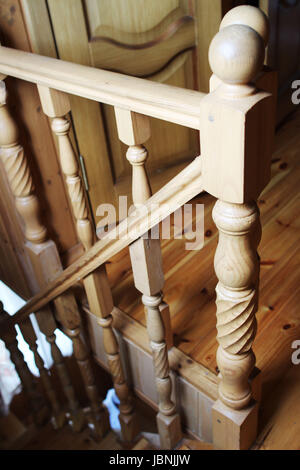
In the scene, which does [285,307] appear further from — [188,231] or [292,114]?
[292,114]

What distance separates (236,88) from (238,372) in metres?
0.67

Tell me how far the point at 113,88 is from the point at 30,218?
76cm

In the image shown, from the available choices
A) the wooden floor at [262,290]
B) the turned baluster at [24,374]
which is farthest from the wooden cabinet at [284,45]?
the turned baluster at [24,374]

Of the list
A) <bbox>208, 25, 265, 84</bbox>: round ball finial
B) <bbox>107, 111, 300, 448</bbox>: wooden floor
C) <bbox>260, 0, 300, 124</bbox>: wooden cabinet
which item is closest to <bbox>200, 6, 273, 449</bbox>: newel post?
<bbox>208, 25, 265, 84</bbox>: round ball finial

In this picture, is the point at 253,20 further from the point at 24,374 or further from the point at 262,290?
the point at 24,374

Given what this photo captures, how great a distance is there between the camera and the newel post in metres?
0.68

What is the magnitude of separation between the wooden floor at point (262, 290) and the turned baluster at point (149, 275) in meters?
0.16

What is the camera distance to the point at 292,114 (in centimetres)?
266

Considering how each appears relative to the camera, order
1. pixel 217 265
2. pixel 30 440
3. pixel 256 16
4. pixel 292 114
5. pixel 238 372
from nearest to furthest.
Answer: pixel 256 16 → pixel 217 265 → pixel 238 372 → pixel 30 440 → pixel 292 114

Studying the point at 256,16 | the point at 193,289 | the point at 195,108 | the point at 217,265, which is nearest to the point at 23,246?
the point at 193,289

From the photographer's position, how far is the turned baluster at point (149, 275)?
97cm

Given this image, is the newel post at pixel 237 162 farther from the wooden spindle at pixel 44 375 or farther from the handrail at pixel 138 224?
the wooden spindle at pixel 44 375

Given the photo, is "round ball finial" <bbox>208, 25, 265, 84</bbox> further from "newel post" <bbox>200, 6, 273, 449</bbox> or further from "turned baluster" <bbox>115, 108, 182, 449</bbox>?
"turned baluster" <bbox>115, 108, 182, 449</bbox>

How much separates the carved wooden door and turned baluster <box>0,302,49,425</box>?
572mm
